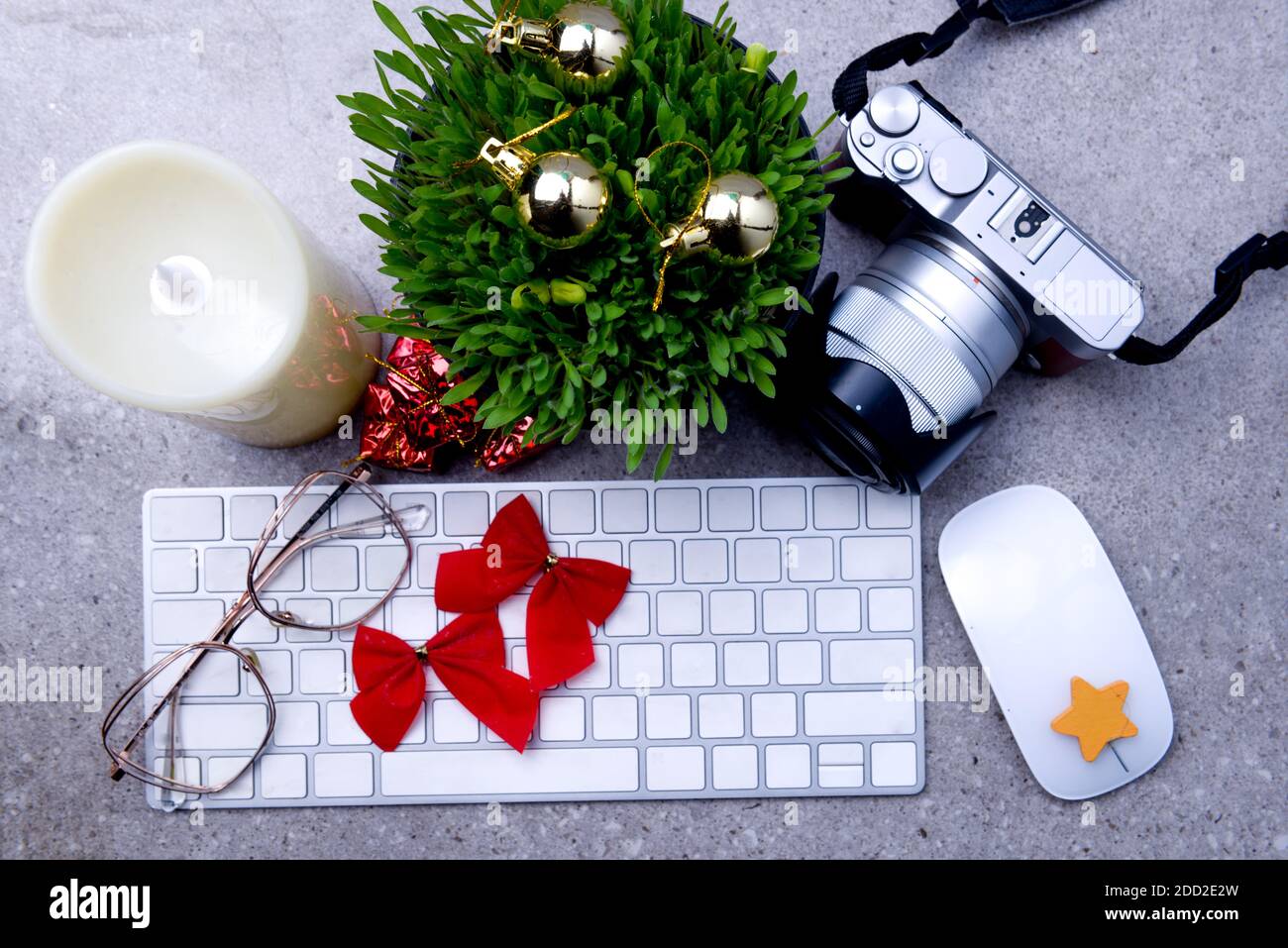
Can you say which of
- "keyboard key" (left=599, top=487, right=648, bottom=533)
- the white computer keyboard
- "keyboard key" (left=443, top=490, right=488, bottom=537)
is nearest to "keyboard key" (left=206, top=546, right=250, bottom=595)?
the white computer keyboard

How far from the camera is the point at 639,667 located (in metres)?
0.57

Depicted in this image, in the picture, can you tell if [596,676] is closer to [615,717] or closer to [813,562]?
[615,717]

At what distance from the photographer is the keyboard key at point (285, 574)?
0.58 meters

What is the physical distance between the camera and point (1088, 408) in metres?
0.60

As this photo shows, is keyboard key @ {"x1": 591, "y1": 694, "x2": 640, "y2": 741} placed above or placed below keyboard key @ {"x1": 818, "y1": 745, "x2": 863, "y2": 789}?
below

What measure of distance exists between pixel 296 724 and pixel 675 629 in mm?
253

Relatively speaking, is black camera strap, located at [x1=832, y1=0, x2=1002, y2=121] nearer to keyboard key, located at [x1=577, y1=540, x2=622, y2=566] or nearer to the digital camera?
the digital camera

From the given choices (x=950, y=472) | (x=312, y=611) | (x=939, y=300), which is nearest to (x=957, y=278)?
(x=939, y=300)

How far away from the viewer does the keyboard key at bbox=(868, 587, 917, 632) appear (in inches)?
22.8

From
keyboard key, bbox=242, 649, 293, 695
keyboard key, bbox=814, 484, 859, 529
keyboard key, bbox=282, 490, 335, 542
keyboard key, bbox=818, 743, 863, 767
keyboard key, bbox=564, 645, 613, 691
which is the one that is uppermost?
keyboard key, bbox=814, 484, 859, 529

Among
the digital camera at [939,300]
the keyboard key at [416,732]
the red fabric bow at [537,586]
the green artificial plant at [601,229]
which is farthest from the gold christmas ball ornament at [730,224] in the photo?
the keyboard key at [416,732]

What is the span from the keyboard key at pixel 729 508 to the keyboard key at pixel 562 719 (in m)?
0.14

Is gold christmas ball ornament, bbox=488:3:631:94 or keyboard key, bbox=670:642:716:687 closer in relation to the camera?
gold christmas ball ornament, bbox=488:3:631:94
